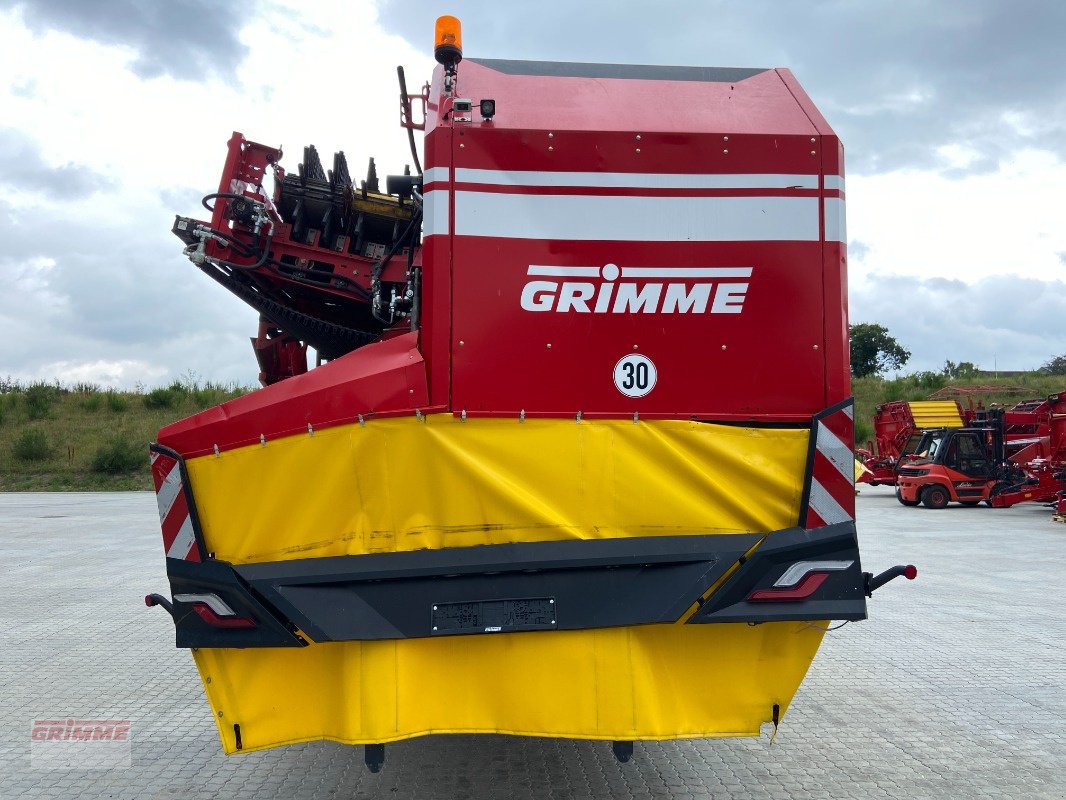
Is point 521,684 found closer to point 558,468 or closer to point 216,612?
point 558,468

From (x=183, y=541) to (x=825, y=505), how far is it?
2.30m

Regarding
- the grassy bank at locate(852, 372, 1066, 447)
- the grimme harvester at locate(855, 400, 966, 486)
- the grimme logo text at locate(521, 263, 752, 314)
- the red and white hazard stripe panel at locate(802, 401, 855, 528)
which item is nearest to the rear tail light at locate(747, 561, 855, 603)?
the red and white hazard stripe panel at locate(802, 401, 855, 528)

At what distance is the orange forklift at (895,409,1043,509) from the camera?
18.9m

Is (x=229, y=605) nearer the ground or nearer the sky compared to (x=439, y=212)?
nearer the ground

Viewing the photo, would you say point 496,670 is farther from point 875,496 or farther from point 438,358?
point 875,496

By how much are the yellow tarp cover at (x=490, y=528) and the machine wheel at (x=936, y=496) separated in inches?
708

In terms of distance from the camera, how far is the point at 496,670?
Result: 9.43ft

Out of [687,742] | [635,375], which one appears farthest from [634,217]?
[687,742]

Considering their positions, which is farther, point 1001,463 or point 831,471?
point 1001,463

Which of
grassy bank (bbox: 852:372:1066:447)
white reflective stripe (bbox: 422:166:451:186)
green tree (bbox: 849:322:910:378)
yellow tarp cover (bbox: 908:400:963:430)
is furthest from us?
green tree (bbox: 849:322:910:378)

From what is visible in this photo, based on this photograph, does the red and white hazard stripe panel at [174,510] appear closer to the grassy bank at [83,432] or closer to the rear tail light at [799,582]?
the rear tail light at [799,582]

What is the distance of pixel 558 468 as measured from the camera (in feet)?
9.48

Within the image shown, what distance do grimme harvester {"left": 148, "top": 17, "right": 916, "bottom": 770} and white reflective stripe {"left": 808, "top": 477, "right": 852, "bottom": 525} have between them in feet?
0.04

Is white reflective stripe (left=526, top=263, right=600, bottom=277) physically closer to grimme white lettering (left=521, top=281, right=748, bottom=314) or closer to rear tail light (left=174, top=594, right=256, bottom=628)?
grimme white lettering (left=521, top=281, right=748, bottom=314)
